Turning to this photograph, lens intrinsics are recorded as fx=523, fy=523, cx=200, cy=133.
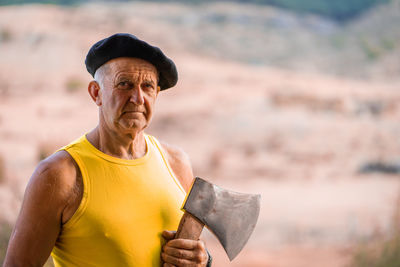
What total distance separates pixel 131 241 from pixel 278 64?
20.5 metres

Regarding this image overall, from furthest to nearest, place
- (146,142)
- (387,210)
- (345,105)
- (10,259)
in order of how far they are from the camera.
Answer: (345,105) < (387,210) < (146,142) < (10,259)

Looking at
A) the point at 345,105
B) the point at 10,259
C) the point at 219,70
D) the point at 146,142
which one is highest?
the point at 219,70

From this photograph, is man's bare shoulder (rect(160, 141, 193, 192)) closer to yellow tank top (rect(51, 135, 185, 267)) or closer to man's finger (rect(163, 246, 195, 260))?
yellow tank top (rect(51, 135, 185, 267))

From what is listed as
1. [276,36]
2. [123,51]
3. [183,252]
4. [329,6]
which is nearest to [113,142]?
[123,51]

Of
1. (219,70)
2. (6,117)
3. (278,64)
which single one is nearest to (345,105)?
(219,70)

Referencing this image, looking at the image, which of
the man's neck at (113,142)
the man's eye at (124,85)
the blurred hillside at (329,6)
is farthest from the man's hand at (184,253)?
the blurred hillside at (329,6)

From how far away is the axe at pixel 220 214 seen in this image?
139 centimetres

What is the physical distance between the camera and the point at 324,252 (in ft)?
20.8

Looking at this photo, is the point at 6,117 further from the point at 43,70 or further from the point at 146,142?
the point at 146,142

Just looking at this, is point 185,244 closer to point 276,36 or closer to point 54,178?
point 54,178

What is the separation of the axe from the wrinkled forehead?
32cm

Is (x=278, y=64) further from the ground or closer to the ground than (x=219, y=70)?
further from the ground

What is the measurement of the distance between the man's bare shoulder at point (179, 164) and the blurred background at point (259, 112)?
230 centimetres

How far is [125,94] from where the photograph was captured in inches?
54.8
